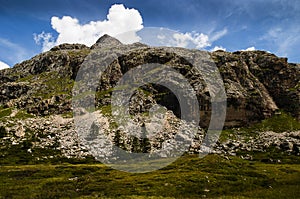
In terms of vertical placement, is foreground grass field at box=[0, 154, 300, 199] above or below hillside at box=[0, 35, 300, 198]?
below

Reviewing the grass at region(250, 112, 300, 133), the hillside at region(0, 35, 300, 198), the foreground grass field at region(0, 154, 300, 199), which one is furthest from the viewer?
the grass at region(250, 112, 300, 133)

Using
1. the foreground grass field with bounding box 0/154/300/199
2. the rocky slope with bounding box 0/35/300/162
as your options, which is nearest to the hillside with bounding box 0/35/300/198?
the rocky slope with bounding box 0/35/300/162

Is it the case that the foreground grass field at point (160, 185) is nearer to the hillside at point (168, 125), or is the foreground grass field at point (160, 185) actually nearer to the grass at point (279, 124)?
the hillside at point (168, 125)

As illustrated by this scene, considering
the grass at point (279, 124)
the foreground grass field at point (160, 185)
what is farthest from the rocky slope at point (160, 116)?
the foreground grass field at point (160, 185)

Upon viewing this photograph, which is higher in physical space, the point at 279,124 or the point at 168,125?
the point at 279,124

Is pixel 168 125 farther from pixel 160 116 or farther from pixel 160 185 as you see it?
pixel 160 185

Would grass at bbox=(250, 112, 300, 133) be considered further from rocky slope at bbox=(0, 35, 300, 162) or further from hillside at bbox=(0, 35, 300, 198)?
rocky slope at bbox=(0, 35, 300, 162)

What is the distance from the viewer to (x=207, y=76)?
191500mm

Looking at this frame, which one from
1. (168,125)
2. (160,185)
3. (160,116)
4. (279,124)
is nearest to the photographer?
(160,185)

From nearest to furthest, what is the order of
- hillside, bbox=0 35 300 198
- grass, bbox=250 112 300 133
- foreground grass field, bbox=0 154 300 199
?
foreground grass field, bbox=0 154 300 199, hillside, bbox=0 35 300 198, grass, bbox=250 112 300 133

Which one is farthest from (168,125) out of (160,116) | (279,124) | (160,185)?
(160,185)

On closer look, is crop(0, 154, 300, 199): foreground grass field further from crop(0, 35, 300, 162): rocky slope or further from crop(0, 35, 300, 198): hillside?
crop(0, 35, 300, 162): rocky slope

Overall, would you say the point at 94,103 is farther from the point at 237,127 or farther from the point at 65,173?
the point at 65,173

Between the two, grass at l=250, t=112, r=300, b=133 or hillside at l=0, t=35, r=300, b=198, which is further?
grass at l=250, t=112, r=300, b=133
